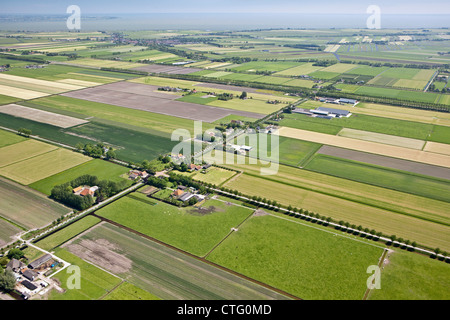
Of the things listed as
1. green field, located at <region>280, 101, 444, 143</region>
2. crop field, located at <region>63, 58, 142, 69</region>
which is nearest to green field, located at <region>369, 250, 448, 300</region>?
green field, located at <region>280, 101, 444, 143</region>

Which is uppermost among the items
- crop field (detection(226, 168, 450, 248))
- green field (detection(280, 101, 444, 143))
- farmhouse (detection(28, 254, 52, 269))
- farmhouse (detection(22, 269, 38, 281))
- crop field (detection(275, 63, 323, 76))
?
crop field (detection(275, 63, 323, 76))

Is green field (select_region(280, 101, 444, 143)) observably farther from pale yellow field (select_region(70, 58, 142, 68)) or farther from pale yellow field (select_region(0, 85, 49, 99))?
pale yellow field (select_region(70, 58, 142, 68))

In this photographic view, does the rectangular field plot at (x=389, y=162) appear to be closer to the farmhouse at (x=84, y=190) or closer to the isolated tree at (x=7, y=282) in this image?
the farmhouse at (x=84, y=190)

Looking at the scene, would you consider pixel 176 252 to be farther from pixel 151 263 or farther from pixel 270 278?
pixel 270 278

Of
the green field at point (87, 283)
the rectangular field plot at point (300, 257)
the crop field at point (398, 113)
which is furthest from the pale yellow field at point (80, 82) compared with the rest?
the rectangular field plot at point (300, 257)

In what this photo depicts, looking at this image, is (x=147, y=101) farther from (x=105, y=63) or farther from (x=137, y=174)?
(x=105, y=63)

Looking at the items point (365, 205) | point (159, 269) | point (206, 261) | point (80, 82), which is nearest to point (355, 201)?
point (365, 205)
